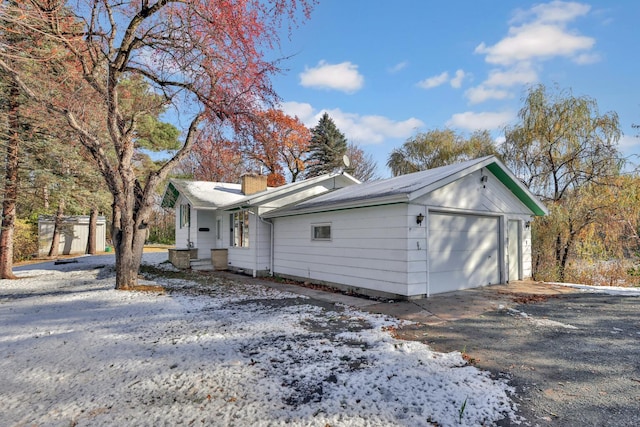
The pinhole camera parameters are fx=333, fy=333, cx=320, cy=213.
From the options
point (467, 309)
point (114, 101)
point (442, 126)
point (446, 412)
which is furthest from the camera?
point (442, 126)

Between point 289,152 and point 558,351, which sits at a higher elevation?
point 289,152

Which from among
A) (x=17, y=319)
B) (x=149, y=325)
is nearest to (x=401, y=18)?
(x=149, y=325)

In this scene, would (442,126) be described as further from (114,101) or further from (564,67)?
(114,101)

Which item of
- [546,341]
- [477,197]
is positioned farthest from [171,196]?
[546,341]

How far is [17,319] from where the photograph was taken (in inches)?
240

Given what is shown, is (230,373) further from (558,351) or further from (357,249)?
(357,249)

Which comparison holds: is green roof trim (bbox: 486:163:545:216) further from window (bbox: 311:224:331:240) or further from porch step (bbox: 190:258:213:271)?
porch step (bbox: 190:258:213:271)

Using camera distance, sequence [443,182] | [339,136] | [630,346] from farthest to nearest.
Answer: [339,136] → [443,182] → [630,346]

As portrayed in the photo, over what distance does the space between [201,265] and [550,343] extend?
42.8 ft

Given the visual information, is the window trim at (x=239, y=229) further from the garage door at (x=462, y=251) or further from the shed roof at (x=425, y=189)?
the garage door at (x=462, y=251)

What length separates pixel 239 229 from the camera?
13680mm

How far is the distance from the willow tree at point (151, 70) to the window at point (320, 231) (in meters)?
3.70

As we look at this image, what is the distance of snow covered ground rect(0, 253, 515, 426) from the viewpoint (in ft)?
9.12

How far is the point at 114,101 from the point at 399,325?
8.82m
